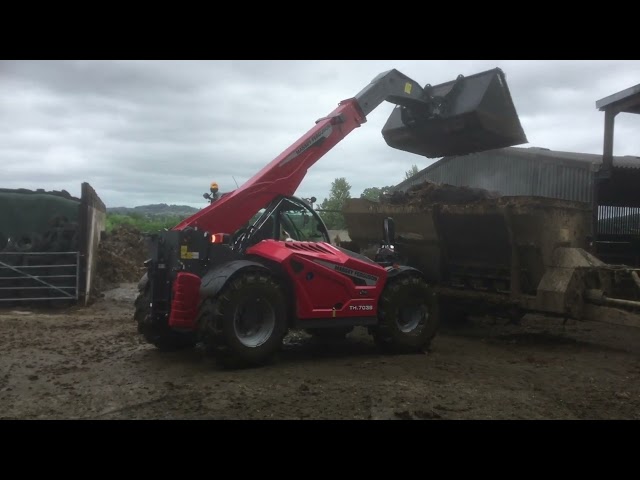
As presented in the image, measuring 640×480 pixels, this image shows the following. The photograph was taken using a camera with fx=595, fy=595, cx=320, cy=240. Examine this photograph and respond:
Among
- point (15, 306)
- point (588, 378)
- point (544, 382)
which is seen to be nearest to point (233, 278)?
point (544, 382)

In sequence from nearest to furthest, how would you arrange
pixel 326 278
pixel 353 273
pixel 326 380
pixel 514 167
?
1. pixel 326 380
2. pixel 326 278
3. pixel 353 273
4. pixel 514 167

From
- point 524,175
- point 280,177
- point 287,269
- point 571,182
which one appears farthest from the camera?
point 524,175

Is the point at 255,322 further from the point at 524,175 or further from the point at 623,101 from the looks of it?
the point at 524,175

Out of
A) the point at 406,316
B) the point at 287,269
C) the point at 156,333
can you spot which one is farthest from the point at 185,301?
the point at 406,316

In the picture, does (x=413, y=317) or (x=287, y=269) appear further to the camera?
(x=413, y=317)

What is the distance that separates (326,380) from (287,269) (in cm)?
136

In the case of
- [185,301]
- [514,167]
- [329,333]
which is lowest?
[329,333]

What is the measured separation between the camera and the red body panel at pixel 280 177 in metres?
7.05

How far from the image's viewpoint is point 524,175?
18.4 m

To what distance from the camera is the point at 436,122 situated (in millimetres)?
8844

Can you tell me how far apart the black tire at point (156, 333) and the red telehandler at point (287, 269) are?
0.04 ft

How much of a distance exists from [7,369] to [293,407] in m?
3.33

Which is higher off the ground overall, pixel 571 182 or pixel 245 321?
pixel 571 182

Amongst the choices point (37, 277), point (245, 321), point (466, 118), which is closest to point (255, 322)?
point (245, 321)
